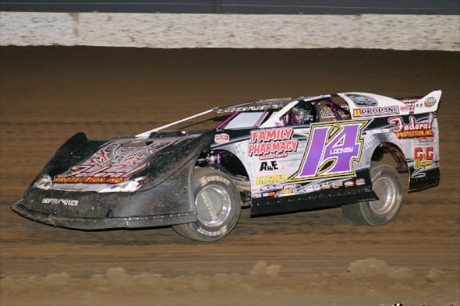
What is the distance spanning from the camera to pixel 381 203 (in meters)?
8.96

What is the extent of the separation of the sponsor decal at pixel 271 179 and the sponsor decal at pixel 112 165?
0.91 metres

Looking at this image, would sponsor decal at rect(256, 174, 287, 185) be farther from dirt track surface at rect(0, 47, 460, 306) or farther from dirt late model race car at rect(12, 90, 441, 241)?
dirt track surface at rect(0, 47, 460, 306)

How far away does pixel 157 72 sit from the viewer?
619 inches

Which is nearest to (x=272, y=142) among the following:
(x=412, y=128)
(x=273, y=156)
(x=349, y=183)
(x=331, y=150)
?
(x=273, y=156)

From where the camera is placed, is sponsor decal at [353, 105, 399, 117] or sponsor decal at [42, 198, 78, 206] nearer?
sponsor decal at [42, 198, 78, 206]

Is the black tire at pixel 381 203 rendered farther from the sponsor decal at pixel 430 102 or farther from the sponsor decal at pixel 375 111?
the sponsor decal at pixel 430 102

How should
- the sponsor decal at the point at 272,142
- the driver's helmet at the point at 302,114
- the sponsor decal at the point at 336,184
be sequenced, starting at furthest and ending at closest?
the driver's helmet at the point at 302,114 → the sponsor decal at the point at 336,184 → the sponsor decal at the point at 272,142

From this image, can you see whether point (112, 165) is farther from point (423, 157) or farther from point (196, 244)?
point (423, 157)

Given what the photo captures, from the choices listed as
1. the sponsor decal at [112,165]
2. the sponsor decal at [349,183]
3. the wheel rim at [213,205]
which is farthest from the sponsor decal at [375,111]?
the sponsor decal at [112,165]

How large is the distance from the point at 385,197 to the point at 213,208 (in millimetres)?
2056

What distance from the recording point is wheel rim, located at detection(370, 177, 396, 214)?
8906 mm

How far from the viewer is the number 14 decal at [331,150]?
828 cm

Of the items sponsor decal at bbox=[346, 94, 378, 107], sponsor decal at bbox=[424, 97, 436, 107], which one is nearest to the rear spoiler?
sponsor decal at bbox=[424, 97, 436, 107]

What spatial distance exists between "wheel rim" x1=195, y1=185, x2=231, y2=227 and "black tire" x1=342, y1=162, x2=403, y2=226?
1622mm
